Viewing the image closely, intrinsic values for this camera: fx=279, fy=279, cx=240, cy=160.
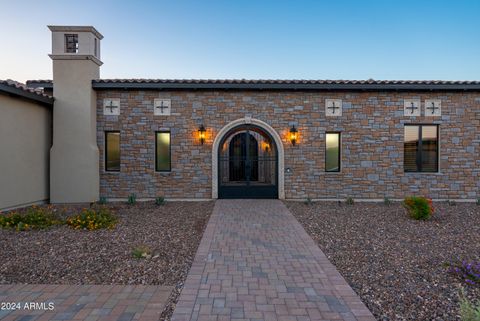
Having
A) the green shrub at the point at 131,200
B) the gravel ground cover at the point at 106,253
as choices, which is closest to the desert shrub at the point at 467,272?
the gravel ground cover at the point at 106,253

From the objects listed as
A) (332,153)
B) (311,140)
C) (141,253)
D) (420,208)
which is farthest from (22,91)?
(420,208)

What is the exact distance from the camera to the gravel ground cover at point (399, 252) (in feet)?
10.0

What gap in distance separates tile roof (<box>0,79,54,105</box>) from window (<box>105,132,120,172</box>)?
200cm

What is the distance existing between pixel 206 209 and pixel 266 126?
138 inches

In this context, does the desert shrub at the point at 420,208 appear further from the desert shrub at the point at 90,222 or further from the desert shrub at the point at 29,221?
the desert shrub at the point at 29,221

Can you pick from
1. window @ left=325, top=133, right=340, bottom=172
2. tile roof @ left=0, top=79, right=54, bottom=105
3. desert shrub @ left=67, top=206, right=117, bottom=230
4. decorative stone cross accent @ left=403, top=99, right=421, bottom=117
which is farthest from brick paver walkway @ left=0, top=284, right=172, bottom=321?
decorative stone cross accent @ left=403, top=99, right=421, bottom=117

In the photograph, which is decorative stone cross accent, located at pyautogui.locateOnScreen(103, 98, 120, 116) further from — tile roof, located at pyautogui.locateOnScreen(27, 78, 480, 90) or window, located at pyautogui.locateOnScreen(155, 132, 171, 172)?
window, located at pyautogui.locateOnScreen(155, 132, 171, 172)

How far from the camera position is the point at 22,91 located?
25.2 feet

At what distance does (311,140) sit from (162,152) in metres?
5.21

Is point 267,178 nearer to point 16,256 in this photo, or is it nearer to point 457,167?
point 457,167

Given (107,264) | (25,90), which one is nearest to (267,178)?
(107,264)

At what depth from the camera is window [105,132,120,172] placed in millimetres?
9727

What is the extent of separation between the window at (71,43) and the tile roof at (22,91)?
170 centimetres

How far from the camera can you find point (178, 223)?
21.6ft
